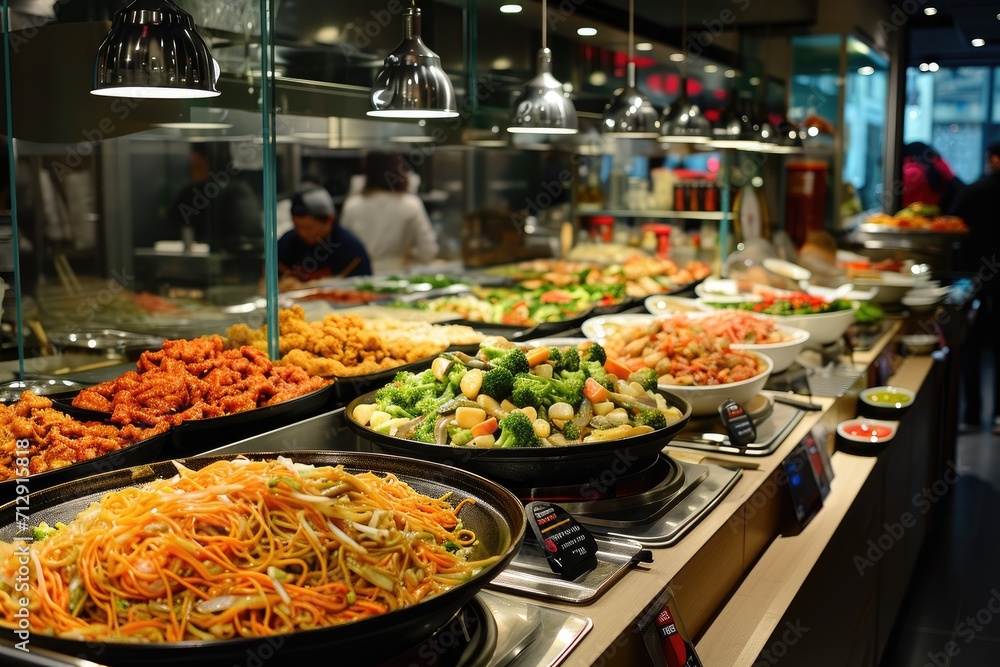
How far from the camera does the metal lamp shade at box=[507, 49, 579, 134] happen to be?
308 centimetres

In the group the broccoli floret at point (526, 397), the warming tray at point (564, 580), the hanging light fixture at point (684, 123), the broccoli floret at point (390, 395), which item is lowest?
the warming tray at point (564, 580)

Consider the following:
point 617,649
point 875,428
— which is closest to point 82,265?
point 875,428

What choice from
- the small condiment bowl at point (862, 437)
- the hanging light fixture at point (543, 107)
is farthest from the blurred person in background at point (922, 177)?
the hanging light fixture at point (543, 107)

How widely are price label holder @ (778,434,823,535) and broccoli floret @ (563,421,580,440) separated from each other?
2.65 ft

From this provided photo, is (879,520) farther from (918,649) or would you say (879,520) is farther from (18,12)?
(18,12)

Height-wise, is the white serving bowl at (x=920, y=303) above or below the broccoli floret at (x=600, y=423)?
below

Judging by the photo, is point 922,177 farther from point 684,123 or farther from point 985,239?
point 684,123

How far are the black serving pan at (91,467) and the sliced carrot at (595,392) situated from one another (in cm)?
95

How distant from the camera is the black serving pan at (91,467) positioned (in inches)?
61.8

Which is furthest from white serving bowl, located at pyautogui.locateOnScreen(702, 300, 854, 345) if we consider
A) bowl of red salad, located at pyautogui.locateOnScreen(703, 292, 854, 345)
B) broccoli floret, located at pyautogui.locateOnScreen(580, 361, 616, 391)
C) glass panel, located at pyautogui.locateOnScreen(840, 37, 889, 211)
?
glass panel, located at pyautogui.locateOnScreen(840, 37, 889, 211)

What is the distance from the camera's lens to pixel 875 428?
359 cm

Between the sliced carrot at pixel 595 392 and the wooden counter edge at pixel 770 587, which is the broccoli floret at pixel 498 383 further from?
the wooden counter edge at pixel 770 587

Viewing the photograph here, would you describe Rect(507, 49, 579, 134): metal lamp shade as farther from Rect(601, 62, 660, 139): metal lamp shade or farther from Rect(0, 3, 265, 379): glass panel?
Rect(0, 3, 265, 379): glass panel

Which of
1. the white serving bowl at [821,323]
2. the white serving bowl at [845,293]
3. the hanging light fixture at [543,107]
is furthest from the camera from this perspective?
the white serving bowl at [845,293]
